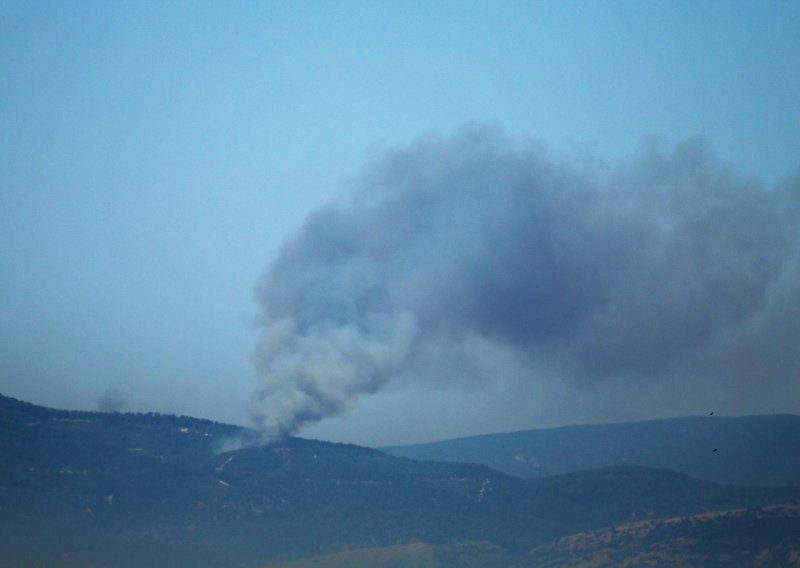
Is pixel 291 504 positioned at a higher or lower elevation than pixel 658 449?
lower

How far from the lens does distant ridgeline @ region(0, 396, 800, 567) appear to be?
70938 mm

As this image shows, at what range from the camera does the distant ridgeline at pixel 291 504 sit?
70.9 m

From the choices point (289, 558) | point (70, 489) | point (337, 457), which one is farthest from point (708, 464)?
point (70, 489)

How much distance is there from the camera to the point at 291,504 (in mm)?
81312

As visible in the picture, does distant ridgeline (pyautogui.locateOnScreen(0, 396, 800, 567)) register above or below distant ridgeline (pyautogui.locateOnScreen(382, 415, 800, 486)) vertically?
below

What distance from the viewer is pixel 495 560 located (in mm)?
75625

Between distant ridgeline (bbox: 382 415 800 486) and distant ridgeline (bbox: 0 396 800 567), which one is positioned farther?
distant ridgeline (bbox: 382 415 800 486)

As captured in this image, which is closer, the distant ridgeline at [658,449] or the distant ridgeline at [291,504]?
the distant ridgeline at [291,504]

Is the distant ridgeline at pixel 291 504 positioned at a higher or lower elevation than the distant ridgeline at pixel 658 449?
lower

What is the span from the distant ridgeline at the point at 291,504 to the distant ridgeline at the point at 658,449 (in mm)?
30724

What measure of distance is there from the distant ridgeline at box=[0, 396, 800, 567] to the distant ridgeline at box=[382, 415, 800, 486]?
30.7 m

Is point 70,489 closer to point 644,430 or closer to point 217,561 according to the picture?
point 217,561

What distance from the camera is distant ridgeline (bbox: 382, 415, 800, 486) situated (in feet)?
425

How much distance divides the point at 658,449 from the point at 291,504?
84830 millimetres
